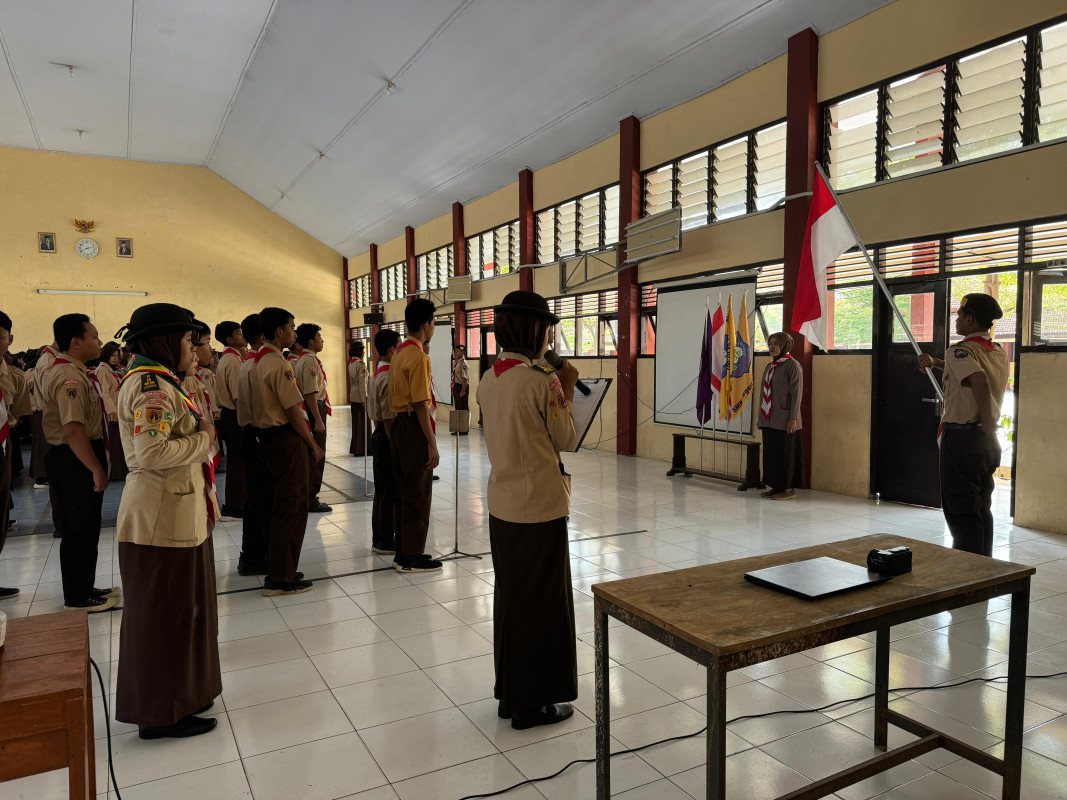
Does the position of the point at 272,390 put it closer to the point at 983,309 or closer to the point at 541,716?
the point at 541,716

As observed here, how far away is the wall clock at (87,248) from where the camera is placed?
1582 cm

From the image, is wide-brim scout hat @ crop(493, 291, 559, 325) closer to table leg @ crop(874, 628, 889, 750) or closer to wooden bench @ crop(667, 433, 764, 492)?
table leg @ crop(874, 628, 889, 750)

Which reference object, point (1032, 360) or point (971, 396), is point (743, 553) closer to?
point (971, 396)

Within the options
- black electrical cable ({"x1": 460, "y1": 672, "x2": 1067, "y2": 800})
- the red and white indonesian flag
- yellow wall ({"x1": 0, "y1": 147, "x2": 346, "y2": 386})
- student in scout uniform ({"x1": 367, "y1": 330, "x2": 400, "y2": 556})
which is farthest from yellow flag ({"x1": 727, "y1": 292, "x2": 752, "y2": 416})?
yellow wall ({"x1": 0, "y1": 147, "x2": 346, "y2": 386})

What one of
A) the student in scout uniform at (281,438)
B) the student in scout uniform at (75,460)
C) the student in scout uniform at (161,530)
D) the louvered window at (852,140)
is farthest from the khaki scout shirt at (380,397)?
the louvered window at (852,140)

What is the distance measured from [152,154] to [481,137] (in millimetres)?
9513

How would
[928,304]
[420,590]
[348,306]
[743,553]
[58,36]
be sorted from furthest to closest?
[348,306] < [58,36] < [928,304] < [743,553] < [420,590]

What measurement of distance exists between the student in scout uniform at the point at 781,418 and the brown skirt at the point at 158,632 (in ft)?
17.7

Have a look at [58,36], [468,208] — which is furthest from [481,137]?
[58,36]

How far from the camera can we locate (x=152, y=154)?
16.0 metres

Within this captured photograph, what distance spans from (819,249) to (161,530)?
4255 mm

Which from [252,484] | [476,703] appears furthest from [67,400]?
[476,703]

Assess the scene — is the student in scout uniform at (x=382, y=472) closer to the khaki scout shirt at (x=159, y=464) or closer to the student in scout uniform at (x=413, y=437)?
the student in scout uniform at (x=413, y=437)

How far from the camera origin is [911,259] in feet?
19.9
